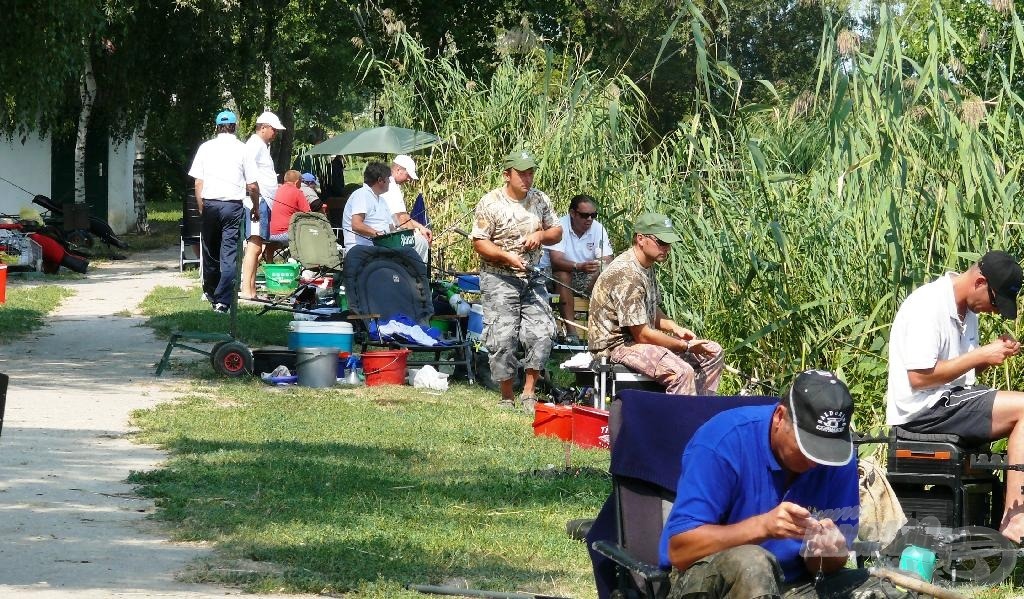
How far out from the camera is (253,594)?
5.70m

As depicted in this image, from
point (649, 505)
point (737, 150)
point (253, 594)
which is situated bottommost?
point (253, 594)

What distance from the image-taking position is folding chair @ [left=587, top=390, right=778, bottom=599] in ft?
16.2

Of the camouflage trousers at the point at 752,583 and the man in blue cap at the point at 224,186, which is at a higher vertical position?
the man in blue cap at the point at 224,186

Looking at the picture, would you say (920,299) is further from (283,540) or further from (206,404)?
(206,404)

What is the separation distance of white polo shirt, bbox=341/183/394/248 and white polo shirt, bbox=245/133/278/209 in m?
1.75

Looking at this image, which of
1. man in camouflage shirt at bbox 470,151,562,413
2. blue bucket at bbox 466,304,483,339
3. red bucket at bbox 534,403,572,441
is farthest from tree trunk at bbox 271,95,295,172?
red bucket at bbox 534,403,572,441

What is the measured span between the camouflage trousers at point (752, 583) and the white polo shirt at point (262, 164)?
11384 mm

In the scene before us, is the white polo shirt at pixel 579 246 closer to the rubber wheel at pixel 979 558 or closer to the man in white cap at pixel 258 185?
the man in white cap at pixel 258 185

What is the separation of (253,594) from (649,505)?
169 cm

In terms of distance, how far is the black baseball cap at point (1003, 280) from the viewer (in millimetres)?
6391

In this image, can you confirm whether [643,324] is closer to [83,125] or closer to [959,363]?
[959,363]

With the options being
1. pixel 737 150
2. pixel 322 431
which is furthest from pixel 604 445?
pixel 737 150

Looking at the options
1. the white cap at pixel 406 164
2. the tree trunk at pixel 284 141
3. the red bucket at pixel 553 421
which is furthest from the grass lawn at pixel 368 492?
the tree trunk at pixel 284 141

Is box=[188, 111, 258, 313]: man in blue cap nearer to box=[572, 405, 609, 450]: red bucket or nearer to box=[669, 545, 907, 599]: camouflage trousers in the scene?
box=[572, 405, 609, 450]: red bucket
